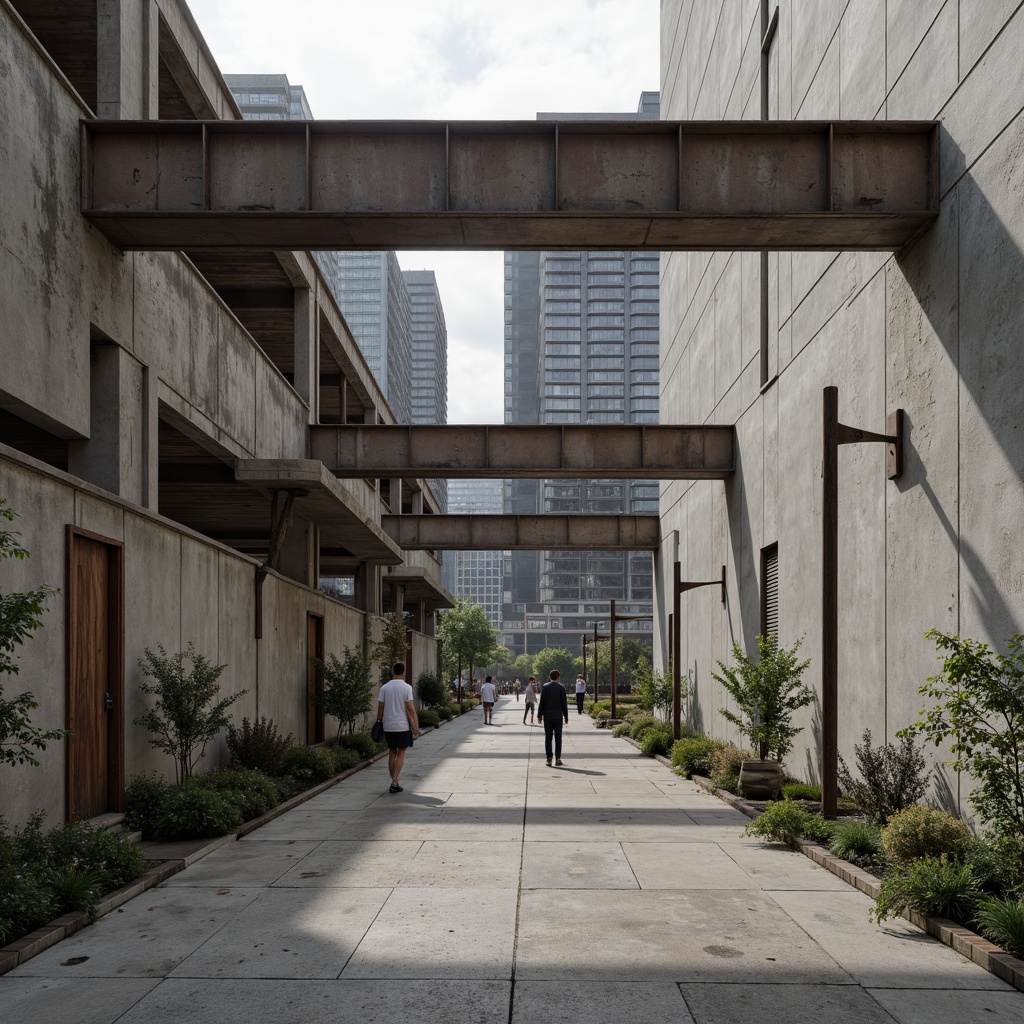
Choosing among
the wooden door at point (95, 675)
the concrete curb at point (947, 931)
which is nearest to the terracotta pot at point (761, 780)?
the concrete curb at point (947, 931)

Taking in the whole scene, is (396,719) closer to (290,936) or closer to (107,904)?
(107,904)

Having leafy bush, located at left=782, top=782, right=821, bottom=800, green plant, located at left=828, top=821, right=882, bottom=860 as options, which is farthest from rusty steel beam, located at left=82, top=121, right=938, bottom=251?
leafy bush, located at left=782, top=782, right=821, bottom=800

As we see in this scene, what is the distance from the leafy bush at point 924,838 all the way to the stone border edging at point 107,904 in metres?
5.96

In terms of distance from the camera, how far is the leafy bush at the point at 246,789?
11.6 metres

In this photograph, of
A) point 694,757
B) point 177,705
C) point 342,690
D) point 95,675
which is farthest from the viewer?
point 342,690

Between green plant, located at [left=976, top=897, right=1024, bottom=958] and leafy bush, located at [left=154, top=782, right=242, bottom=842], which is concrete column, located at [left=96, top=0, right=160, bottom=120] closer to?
leafy bush, located at [left=154, top=782, right=242, bottom=842]

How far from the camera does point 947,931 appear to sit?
6816 millimetres

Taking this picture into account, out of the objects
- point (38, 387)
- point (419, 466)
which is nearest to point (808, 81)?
point (419, 466)

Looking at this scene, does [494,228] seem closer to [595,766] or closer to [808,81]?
[808,81]

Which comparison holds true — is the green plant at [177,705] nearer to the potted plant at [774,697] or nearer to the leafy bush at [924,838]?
the potted plant at [774,697]

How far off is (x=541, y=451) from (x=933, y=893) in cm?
1461

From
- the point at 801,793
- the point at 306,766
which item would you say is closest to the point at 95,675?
the point at 306,766

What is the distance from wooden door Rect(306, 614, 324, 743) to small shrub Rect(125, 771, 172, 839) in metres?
9.77

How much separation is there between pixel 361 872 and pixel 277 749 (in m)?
6.04
